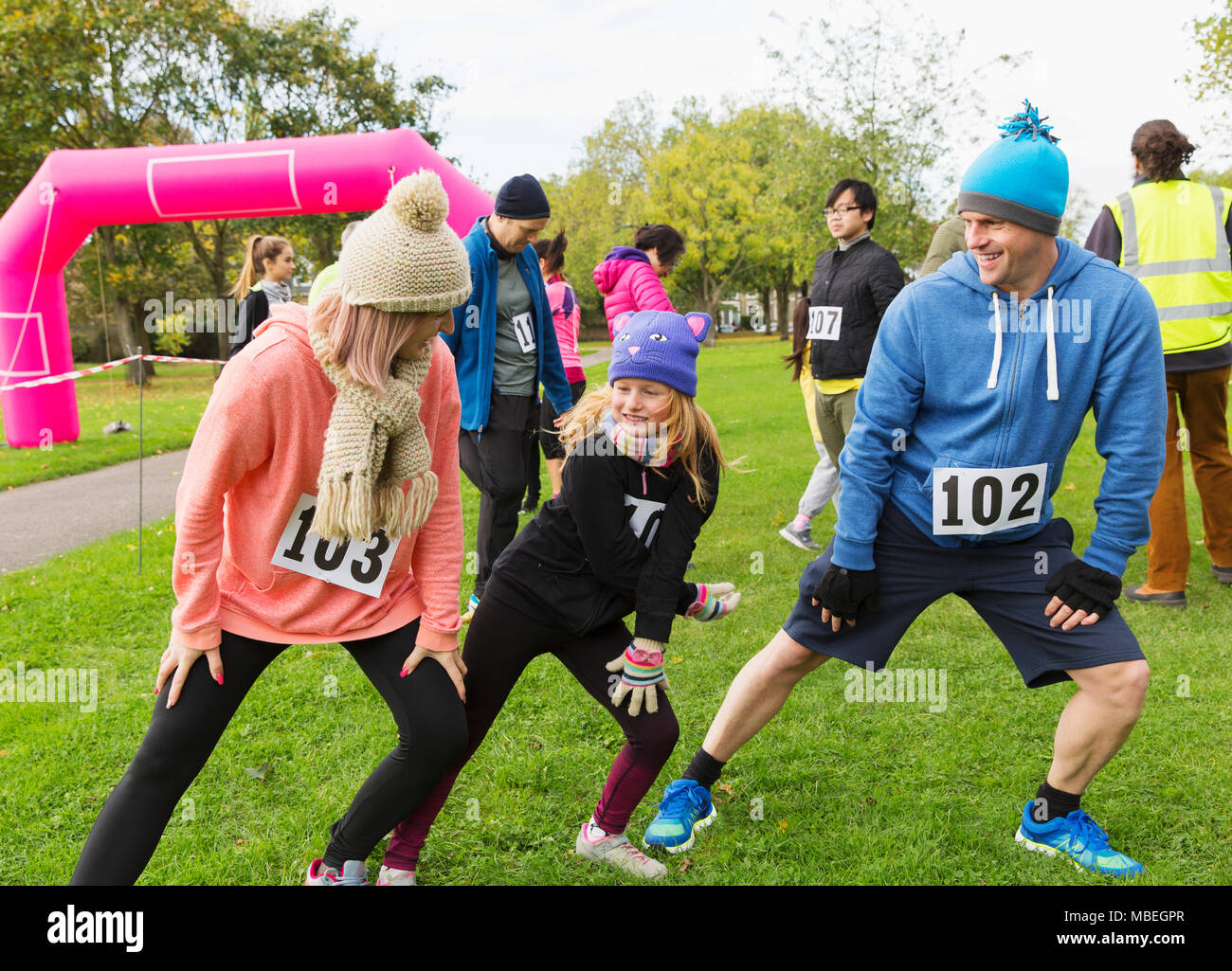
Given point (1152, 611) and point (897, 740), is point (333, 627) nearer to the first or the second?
point (897, 740)

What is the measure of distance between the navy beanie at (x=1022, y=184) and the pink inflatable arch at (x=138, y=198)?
375 inches

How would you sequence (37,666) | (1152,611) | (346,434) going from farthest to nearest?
(1152,611)
(37,666)
(346,434)

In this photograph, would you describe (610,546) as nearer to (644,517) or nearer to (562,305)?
(644,517)

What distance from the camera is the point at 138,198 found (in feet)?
37.9

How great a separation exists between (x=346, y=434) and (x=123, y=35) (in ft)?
84.0

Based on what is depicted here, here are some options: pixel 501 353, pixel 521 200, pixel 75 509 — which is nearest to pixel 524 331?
pixel 501 353

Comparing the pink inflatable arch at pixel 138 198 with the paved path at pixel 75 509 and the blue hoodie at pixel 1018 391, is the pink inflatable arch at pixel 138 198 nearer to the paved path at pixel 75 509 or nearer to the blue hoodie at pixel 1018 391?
the paved path at pixel 75 509

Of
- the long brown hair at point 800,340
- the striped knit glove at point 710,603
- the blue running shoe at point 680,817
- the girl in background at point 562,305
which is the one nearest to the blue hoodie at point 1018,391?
the striped knit glove at point 710,603

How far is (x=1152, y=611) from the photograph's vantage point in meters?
5.06

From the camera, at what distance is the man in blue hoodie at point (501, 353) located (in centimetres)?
498

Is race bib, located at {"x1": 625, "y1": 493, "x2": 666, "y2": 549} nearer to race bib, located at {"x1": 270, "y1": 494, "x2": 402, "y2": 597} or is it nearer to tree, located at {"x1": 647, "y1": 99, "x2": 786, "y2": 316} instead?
race bib, located at {"x1": 270, "y1": 494, "x2": 402, "y2": 597}

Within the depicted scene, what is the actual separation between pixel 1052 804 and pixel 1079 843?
0.43ft

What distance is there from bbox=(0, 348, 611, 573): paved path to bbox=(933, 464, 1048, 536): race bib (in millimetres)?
6469

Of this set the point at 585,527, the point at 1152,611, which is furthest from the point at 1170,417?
the point at 585,527
